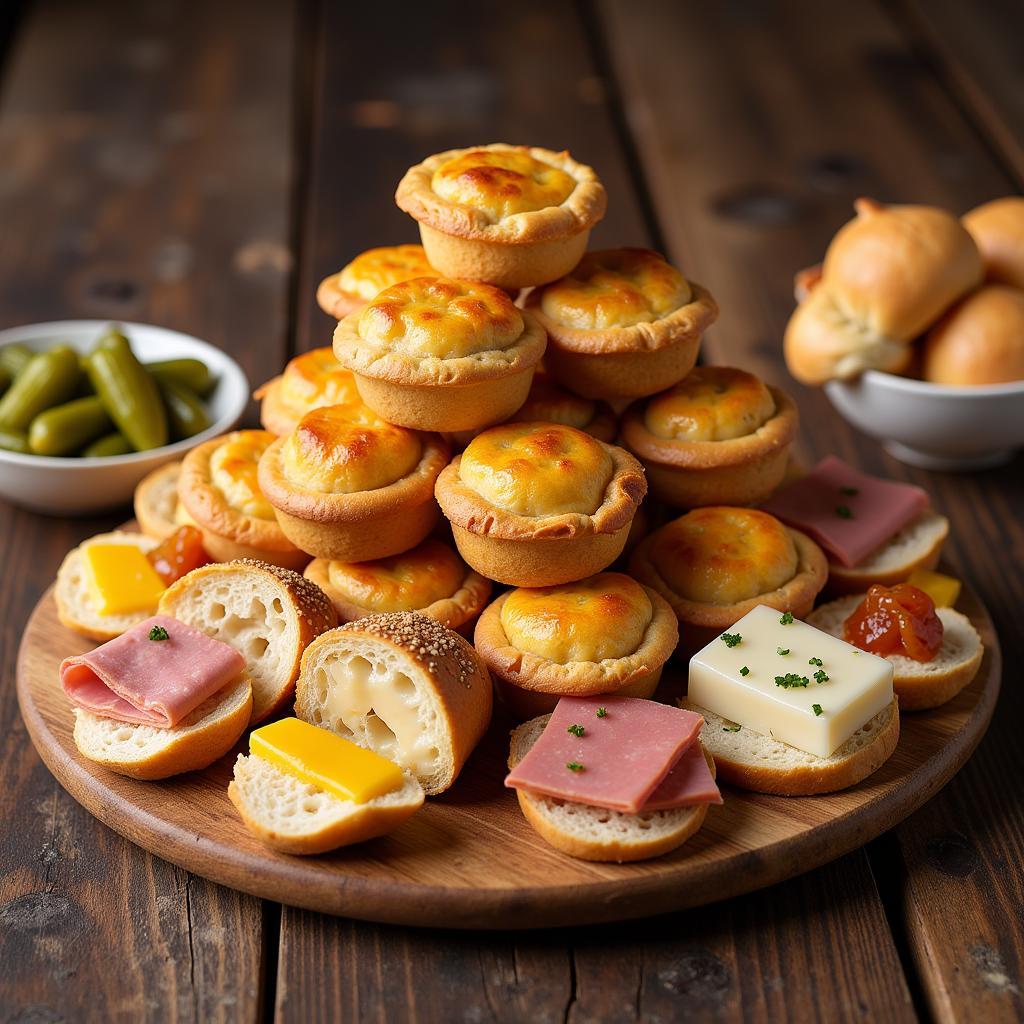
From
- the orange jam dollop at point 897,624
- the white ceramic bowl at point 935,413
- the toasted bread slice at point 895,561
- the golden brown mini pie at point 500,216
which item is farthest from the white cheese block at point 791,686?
the white ceramic bowl at point 935,413

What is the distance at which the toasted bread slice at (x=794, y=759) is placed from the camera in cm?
343

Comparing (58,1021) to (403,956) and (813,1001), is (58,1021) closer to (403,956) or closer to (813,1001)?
(403,956)

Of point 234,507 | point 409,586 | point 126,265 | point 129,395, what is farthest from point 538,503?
point 126,265

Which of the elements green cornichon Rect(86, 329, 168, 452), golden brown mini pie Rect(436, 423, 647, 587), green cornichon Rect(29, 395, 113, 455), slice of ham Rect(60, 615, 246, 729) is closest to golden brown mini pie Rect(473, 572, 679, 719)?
golden brown mini pie Rect(436, 423, 647, 587)

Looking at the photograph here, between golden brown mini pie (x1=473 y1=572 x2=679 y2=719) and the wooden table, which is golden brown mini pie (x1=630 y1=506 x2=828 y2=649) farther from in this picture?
the wooden table

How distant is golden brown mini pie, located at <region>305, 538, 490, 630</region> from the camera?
150 inches

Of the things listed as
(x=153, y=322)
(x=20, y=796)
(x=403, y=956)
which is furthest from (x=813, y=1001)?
(x=153, y=322)

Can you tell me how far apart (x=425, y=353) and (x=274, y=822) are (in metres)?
1.26

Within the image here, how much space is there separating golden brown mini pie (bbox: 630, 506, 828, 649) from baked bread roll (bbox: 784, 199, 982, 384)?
1.35 metres

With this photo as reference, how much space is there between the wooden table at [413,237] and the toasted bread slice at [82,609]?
0.34 meters

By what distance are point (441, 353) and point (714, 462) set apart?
2.91 feet

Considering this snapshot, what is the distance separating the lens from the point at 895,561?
4332mm

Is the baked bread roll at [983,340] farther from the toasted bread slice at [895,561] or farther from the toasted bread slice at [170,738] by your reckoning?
the toasted bread slice at [170,738]

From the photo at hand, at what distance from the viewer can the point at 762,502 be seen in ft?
14.3
